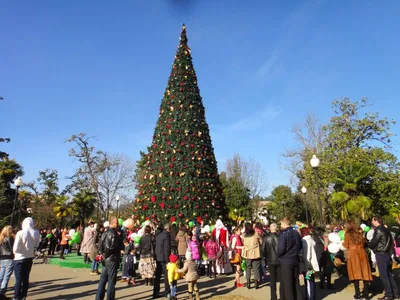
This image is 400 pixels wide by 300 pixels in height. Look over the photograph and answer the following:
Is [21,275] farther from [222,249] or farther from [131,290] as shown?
[222,249]

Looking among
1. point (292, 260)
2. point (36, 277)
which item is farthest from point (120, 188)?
point (292, 260)

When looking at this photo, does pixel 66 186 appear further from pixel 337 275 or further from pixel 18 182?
pixel 337 275

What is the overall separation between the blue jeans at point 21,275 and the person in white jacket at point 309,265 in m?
6.21

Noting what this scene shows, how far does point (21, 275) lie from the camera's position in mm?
6531

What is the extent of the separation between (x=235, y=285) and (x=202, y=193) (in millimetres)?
6684

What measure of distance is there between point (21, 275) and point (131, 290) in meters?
3.08

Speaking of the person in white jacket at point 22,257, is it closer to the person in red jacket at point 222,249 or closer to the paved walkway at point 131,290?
the paved walkway at point 131,290

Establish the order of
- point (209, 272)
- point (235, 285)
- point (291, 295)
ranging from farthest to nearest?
point (209, 272) < point (235, 285) < point (291, 295)

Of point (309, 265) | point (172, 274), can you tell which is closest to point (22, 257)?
point (172, 274)

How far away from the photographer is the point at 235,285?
29.5 feet

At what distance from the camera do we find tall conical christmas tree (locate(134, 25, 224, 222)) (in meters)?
15.1

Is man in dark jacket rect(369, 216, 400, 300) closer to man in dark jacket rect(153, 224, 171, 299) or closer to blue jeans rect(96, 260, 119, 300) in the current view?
man in dark jacket rect(153, 224, 171, 299)

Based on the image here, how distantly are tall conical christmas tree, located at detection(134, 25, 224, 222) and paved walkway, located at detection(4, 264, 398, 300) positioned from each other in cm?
484

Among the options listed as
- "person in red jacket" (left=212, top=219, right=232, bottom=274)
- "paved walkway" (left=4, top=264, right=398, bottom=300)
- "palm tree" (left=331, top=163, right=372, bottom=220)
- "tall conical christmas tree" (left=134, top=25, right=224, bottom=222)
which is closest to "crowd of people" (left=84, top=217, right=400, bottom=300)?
"paved walkway" (left=4, top=264, right=398, bottom=300)
